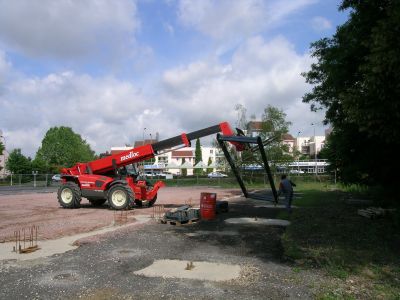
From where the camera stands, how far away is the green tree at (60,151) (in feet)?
285

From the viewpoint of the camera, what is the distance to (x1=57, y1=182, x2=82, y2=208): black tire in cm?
1995

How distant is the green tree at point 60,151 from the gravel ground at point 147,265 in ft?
255

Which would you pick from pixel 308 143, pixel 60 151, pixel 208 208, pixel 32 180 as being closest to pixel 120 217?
pixel 208 208

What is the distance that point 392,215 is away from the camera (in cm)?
1511

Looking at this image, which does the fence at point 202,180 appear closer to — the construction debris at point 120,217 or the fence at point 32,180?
the fence at point 32,180

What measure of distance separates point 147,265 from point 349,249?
4.65 m

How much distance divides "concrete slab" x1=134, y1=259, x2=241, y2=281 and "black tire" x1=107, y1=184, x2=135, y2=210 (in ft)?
33.6

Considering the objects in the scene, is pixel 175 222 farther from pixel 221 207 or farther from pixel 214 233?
pixel 221 207

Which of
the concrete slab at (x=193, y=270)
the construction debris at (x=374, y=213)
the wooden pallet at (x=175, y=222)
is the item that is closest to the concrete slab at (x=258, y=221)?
the wooden pallet at (x=175, y=222)

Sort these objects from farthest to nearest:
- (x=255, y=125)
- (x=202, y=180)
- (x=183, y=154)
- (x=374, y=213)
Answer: (x=183, y=154) < (x=202, y=180) < (x=255, y=125) < (x=374, y=213)

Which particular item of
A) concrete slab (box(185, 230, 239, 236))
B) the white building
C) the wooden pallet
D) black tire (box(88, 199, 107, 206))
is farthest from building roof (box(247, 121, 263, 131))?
the white building

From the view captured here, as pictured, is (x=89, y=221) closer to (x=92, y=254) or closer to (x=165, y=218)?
(x=165, y=218)

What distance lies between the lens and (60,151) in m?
87.9

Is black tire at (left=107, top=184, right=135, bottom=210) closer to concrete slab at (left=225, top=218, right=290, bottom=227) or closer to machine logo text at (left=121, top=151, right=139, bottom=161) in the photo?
machine logo text at (left=121, top=151, right=139, bottom=161)
